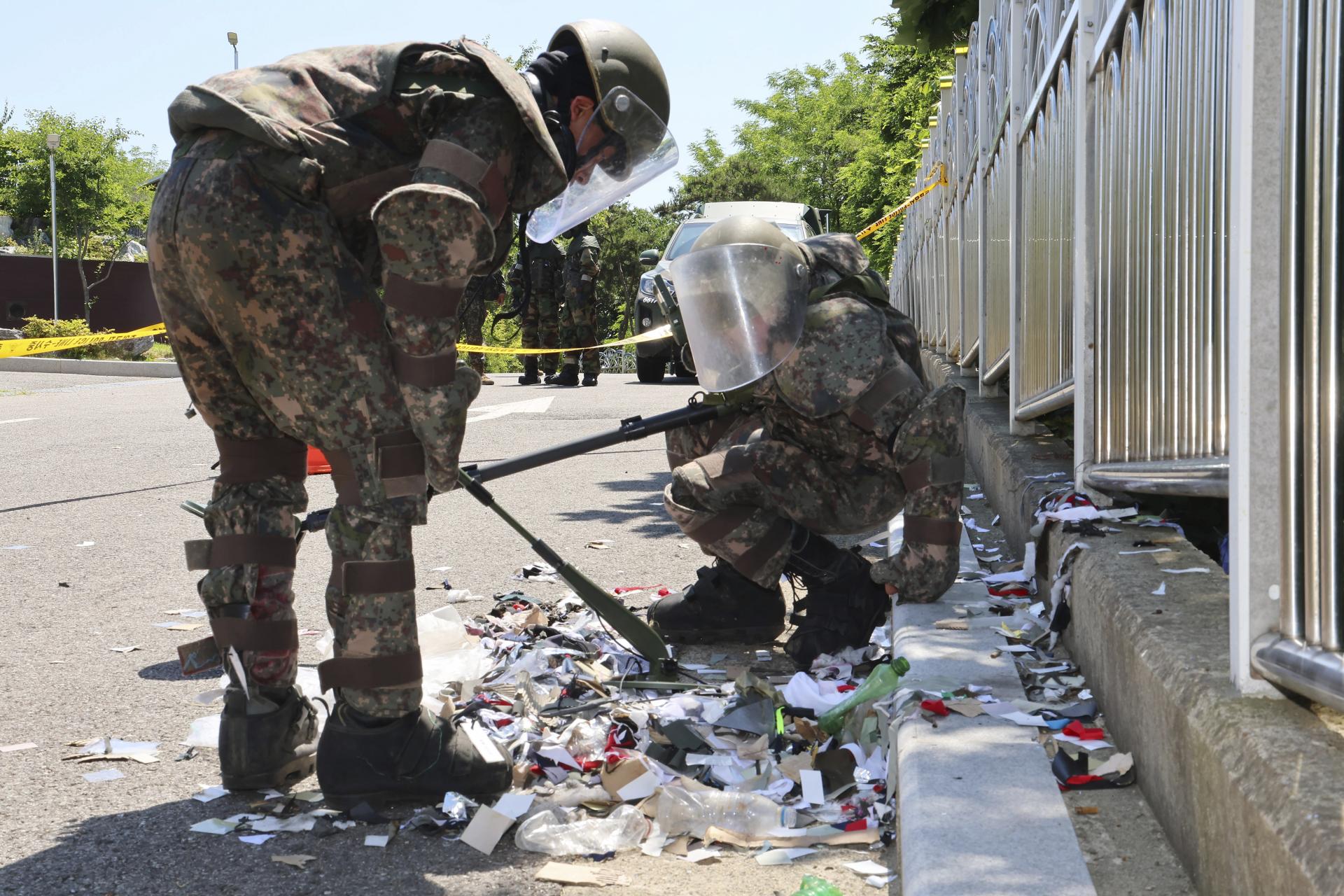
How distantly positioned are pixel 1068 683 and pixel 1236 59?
1629mm

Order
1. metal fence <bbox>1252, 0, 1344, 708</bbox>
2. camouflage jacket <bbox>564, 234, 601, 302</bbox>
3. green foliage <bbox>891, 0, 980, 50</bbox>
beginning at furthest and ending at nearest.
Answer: camouflage jacket <bbox>564, 234, 601, 302</bbox> < green foliage <bbox>891, 0, 980, 50</bbox> < metal fence <bbox>1252, 0, 1344, 708</bbox>

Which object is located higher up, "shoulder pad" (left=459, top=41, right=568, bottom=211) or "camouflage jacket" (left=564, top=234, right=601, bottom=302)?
"camouflage jacket" (left=564, top=234, right=601, bottom=302)

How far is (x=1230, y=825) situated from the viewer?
1.71 m

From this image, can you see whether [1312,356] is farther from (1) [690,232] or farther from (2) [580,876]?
(1) [690,232]

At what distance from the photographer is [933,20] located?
8875 mm

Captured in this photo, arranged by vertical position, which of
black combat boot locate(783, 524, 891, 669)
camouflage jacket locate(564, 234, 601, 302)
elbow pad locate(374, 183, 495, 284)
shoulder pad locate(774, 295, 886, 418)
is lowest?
black combat boot locate(783, 524, 891, 669)

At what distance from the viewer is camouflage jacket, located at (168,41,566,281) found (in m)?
2.67

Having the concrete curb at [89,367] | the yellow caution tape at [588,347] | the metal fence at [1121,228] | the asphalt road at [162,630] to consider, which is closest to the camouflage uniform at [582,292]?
the yellow caution tape at [588,347]

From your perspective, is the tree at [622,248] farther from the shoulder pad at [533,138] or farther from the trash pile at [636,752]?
the shoulder pad at [533,138]

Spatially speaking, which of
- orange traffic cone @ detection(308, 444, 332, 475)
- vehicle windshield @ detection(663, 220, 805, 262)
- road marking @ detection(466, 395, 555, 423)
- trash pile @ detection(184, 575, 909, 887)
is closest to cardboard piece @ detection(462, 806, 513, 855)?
trash pile @ detection(184, 575, 909, 887)

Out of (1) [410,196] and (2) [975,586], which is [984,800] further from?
(2) [975,586]

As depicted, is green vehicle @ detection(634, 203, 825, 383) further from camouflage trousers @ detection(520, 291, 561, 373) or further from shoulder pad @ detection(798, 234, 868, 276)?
shoulder pad @ detection(798, 234, 868, 276)

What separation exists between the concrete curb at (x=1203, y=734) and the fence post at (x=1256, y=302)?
0.55 feet

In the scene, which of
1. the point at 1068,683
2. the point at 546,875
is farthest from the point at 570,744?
the point at 1068,683
